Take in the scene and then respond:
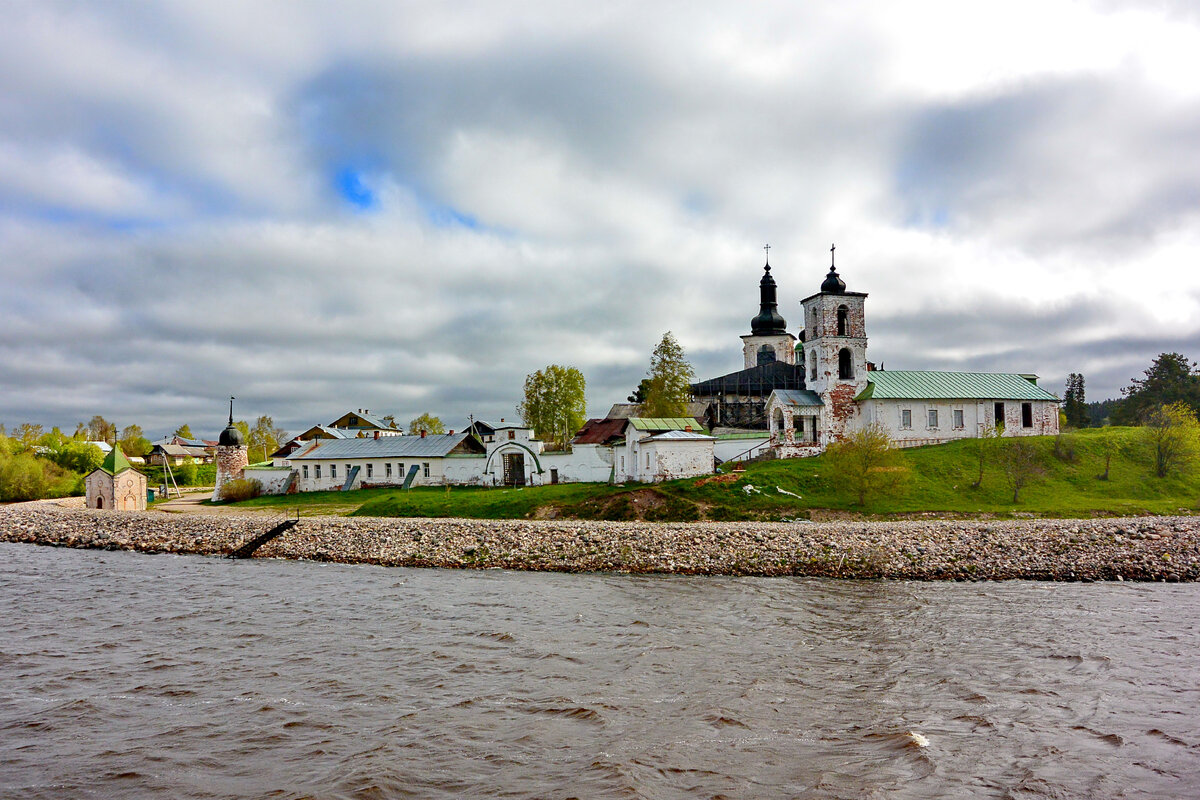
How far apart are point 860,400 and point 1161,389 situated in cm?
4179

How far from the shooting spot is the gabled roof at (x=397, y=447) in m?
51.8

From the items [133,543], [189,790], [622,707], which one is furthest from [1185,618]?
[133,543]

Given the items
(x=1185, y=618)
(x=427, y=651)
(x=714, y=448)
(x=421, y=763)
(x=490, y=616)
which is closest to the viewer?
(x=421, y=763)

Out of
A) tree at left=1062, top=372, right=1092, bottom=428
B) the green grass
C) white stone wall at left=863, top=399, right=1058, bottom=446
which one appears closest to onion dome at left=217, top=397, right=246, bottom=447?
the green grass

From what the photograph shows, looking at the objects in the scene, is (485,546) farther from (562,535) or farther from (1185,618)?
(1185,618)

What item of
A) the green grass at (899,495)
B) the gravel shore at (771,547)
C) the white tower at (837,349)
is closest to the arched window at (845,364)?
the white tower at (837,349)

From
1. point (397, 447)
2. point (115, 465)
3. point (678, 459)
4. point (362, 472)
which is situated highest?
point (397, 447)

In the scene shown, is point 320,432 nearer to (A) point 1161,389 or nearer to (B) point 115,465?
(B) point 115,465

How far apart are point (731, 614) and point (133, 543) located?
3047cm

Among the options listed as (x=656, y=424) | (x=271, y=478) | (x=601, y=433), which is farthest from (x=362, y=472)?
(x=656, y=424)

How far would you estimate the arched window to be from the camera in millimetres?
45281

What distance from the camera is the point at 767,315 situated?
247 feet

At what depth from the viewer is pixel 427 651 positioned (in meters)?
15.2

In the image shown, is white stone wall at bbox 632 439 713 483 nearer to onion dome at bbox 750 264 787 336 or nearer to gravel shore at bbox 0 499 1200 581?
gravel shore at bbox 0 499 1200 581
